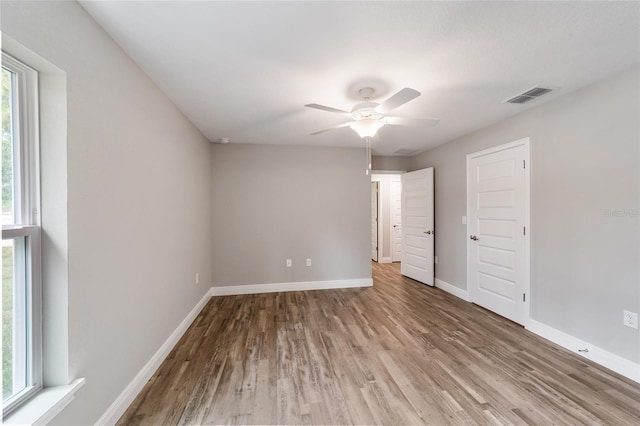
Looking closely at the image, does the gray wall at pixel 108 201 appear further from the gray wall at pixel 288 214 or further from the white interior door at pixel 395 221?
the white interior door at pixel 395 221

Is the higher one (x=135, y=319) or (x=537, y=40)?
(x=537, y=40)

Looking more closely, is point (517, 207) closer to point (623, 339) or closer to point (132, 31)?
point (623, 339)

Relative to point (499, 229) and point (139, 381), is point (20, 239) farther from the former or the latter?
point (499, 229)

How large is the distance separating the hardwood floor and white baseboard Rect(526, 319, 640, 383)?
0.08 m

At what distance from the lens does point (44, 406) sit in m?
1.08

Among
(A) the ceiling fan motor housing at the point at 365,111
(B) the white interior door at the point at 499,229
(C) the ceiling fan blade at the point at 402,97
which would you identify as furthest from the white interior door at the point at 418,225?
(C) the ceiling fan blade at the point at 402,97

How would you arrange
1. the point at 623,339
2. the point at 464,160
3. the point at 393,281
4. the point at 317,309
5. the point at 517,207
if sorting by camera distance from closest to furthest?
1. the point at 623,339
2. the point at 517,207
3. the point at 317,309
4. the point at 464,160
5. the point at 393,281

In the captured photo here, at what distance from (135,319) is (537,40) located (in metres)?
3.27

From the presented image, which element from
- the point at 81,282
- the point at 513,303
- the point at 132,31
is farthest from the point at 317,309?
the point at 132,31

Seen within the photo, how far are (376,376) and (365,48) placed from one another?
239 centimetres

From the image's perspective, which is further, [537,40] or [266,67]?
[266,67]

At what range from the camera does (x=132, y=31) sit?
151 cm

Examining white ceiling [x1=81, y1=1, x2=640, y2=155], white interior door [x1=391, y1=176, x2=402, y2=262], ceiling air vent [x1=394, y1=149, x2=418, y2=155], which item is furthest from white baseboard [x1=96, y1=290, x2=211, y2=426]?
white interior door [x1=391, y1=176, x2=402, y2=262]

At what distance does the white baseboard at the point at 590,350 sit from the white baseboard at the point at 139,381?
11.9 ft
